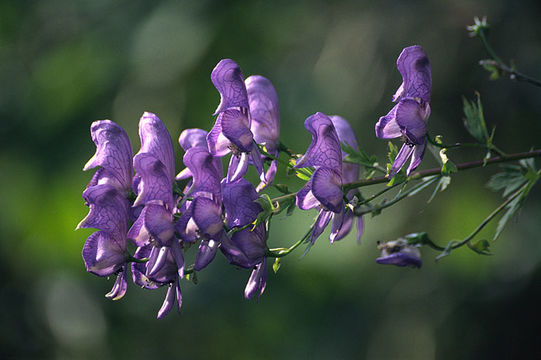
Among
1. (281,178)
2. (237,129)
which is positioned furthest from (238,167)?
(281,178)

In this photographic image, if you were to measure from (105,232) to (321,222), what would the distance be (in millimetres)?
212

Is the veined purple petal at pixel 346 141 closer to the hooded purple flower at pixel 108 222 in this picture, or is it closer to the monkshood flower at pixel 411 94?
the monkshood flower at pixel 411 94

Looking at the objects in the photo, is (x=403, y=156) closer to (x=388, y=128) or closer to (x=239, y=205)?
(x=388, y=128)

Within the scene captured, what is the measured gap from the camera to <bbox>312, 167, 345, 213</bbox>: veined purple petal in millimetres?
541

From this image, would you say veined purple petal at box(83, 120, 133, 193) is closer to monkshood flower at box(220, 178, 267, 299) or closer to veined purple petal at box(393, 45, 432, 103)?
monkshood flower at box(220, 178, 267, 299)

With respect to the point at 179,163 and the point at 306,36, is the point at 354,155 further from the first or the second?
the point at 306,36

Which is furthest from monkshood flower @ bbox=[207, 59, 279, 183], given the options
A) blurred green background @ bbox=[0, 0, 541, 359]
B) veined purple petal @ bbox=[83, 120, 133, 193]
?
blurred green background @ bbox=[0, 0, 541, 359]

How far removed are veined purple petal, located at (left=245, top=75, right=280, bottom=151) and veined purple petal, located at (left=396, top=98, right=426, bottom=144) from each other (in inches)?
7.6

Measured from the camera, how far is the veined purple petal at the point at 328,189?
54cm

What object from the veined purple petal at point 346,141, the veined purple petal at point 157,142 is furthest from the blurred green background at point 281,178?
the veined purple petal at point 157,142

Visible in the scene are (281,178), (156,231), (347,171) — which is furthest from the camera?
(281,178)

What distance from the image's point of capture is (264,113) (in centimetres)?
72

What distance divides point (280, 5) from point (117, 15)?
2.90 ft

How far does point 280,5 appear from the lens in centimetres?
298
